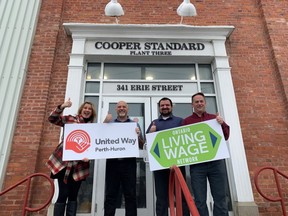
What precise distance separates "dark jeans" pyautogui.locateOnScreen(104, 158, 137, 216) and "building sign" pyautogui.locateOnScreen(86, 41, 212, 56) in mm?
2954

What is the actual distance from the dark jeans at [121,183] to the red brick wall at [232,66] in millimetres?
1720

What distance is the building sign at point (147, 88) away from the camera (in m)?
5.94

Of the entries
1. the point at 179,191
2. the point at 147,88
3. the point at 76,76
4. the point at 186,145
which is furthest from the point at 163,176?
the point at 76,76

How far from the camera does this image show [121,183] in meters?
4.01

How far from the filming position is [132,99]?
5.85 metres

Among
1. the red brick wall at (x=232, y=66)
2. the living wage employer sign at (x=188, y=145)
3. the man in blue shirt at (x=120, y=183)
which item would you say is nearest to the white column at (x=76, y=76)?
the red brick wall at (x=232, y=66)

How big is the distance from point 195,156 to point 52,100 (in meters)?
3.40

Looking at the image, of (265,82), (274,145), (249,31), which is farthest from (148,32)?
(274,145)

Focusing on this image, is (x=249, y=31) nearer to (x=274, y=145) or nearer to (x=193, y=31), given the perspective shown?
(x=193, y=31)

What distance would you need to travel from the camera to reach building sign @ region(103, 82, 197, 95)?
594 centimetres

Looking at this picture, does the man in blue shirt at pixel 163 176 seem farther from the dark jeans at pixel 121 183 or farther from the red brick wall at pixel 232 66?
the red brick wall at pixel 232 66

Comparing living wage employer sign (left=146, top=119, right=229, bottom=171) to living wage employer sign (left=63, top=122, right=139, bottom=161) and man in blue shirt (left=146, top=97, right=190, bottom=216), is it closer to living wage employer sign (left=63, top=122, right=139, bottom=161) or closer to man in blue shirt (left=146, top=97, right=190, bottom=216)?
man in blue shirt (left=146, top=97, right=190, bottom=216)

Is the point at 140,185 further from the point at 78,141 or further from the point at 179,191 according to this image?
the point at 179,191

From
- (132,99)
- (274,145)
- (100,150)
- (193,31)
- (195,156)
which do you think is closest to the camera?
(195,156)
